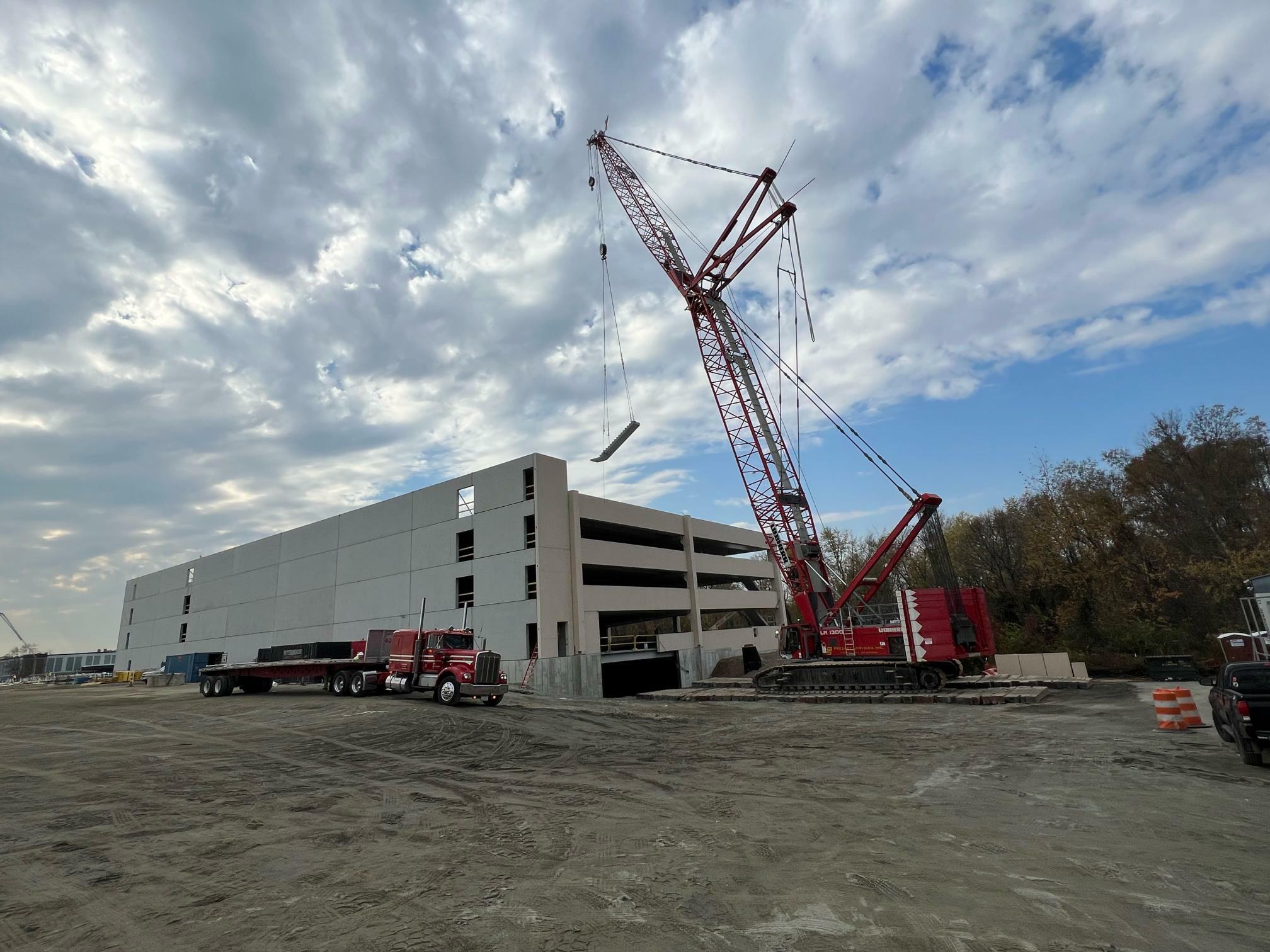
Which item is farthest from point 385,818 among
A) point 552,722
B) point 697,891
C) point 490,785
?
point 552,722

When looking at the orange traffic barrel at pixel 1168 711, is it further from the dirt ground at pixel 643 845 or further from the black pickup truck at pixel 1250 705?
the black pickup truck at pixel 1250 705

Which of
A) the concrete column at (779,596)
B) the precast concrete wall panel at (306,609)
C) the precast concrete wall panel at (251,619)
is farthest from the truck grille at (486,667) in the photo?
the concrete column at (779,596)

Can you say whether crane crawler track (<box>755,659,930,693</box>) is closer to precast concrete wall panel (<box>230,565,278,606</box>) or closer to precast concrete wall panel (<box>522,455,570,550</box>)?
precast concrete wall panel (<box>522,455,570,550</box>)

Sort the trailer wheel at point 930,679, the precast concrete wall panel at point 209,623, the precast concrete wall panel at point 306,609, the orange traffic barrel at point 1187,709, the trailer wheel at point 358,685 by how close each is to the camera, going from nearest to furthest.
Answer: the orange traffic barrel at point 1187,709 → the trailer wheel at point 358,685 → the trailer wheel at point 930,679 → the precast concrete wall panel at point 306,609 → the precast concrete wall panel at point 209,623

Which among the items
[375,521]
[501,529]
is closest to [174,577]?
[375,521]

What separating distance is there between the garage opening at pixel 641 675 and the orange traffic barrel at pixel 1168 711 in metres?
29.6

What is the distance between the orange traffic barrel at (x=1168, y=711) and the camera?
587 inches

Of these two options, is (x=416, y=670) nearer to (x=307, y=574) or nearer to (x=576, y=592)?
(x=576, y=592)

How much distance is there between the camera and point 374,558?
44.0 m

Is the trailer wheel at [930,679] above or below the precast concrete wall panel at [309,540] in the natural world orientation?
below

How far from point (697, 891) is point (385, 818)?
5155 millimetres

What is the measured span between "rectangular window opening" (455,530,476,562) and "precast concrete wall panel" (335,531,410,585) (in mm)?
4484

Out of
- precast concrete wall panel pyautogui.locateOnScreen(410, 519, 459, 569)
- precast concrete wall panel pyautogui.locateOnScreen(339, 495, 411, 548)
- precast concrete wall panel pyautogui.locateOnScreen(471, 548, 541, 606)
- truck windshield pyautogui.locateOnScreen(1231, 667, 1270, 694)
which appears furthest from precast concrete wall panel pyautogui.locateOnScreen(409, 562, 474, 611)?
truck windshield pyautogui.locateOnScreen(1231, 667, 1270, 694)

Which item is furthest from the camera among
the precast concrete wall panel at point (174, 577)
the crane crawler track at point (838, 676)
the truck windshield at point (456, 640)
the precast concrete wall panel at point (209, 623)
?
the precast concrete wall panel at point (174, 577)
